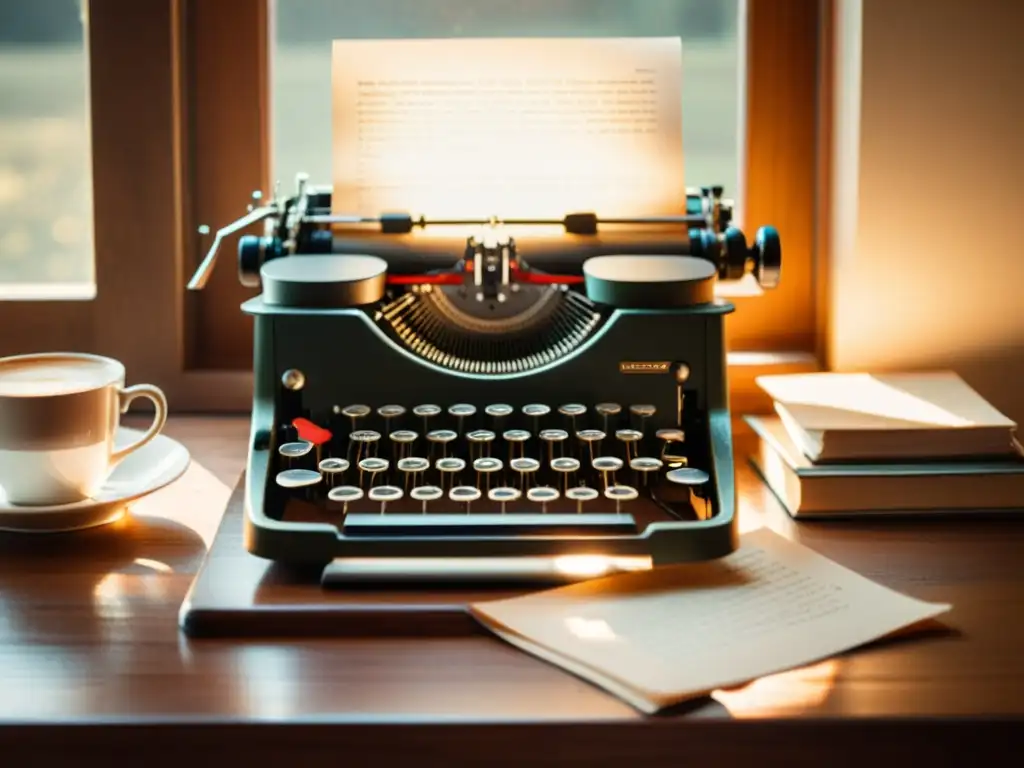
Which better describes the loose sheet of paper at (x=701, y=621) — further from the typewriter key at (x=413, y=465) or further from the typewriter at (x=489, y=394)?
the typewriter key at (x=413, y=465)

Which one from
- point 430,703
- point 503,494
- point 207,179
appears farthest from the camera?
point 207,179

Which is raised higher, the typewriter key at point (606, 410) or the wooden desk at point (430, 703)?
the typewriter key at point (606, 410)

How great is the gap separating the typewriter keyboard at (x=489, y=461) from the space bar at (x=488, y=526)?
0.05m

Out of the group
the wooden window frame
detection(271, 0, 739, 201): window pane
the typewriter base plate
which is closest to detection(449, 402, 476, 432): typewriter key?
the typewriter base plate

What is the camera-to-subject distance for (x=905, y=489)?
1356 millimetres

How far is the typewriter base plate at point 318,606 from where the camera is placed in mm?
1075

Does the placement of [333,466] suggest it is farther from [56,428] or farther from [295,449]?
[56,428]

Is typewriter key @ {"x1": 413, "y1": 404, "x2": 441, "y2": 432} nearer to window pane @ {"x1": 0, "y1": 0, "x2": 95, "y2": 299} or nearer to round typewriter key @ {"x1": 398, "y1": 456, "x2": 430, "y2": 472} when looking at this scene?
round typewriter key @ {"x1": 398, "y1": 456, "x2": 430, "y2": 472}

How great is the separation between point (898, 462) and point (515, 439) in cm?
40

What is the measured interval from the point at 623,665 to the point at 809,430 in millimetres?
491

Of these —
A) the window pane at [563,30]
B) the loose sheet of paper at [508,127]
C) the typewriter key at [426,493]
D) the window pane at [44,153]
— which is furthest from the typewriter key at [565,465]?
the window pane at [44,153]

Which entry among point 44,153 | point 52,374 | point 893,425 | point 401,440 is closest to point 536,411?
point 401,440

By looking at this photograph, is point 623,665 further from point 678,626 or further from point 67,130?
point 67,130

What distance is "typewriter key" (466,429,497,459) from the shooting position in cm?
129
